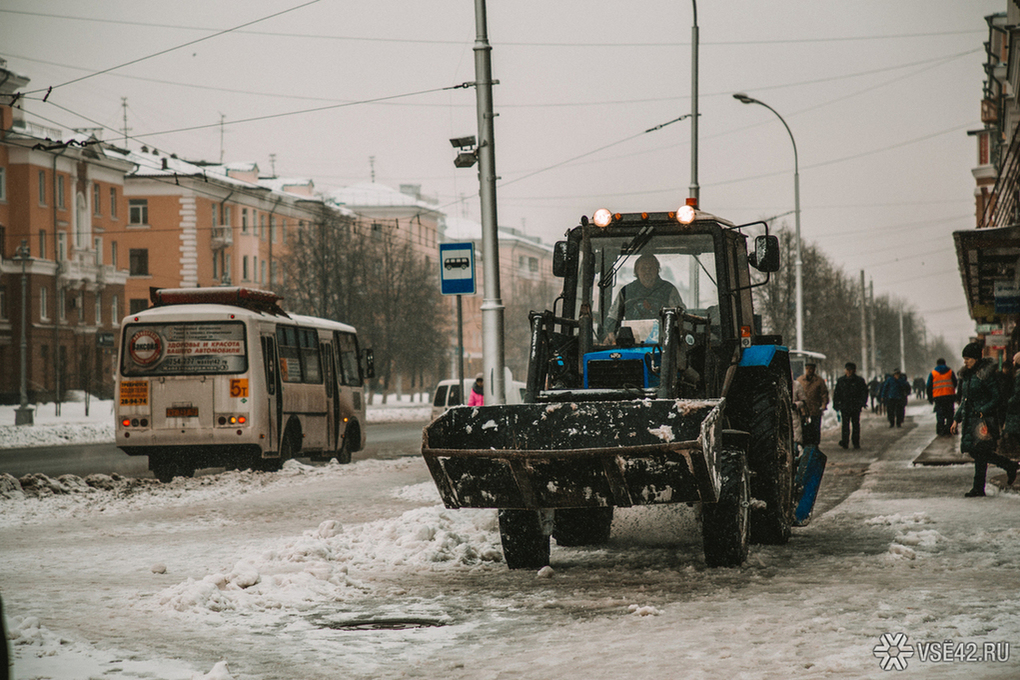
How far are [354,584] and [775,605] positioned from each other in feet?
10.1

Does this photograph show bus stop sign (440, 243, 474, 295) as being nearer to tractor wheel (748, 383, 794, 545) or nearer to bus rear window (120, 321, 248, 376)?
tractor wheel (748, 383, 794, 545)

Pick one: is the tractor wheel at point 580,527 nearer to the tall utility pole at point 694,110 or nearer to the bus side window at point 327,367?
the bus side window at point 327,367

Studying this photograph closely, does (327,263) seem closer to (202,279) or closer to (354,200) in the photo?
(202,279)

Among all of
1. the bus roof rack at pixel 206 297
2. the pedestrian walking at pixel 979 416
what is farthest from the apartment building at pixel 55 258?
the pedestrian walking at pixel 979 416

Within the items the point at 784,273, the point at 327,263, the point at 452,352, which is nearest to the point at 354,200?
the point at 452,352

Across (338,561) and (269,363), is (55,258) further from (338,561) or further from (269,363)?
(338,561)

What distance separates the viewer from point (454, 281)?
14469 millimetres

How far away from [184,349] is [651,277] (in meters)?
11.4

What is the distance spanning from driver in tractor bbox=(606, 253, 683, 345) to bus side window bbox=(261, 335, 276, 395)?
11054 millimetres

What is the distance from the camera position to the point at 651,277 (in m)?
9.91

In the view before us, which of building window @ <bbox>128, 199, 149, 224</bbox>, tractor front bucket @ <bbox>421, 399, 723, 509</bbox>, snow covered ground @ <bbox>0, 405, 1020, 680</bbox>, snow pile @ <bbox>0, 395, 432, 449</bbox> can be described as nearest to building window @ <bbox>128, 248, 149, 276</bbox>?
building window @ <bbox>128, 199, 149, 224</bbox>

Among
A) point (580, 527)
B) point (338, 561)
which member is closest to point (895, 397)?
point (580, 527)

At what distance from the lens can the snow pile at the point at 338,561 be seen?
313 inches

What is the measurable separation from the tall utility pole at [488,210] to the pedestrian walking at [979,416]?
18.0 ft
